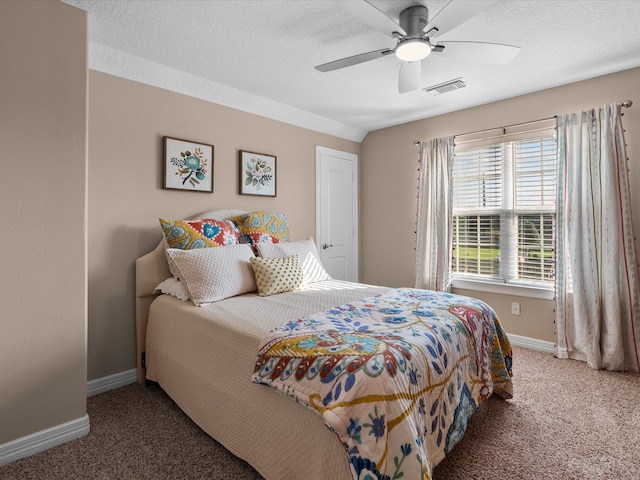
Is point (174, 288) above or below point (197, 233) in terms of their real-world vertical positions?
below

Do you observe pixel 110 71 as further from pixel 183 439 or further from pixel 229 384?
pixel 183 439

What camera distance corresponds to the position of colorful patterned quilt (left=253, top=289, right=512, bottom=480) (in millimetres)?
1142

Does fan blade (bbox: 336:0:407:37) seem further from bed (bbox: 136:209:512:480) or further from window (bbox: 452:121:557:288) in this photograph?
window (bbox: 452:121:557:288)

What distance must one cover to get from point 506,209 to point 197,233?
298 centimetres

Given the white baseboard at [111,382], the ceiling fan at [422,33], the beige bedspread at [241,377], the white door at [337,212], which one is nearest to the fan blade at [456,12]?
the ceiling fan at [422,33]

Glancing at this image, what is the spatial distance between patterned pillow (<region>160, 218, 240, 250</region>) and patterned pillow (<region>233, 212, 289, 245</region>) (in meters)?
0.18

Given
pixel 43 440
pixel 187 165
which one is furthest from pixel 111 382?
pixel 187 165

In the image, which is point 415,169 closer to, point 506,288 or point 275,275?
point 506,288

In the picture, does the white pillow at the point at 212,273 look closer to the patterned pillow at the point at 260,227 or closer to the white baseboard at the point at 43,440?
the patterned pillow at the point at 260,227

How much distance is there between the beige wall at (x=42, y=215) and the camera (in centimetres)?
173

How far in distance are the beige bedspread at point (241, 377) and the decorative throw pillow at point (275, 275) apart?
91 millimetres

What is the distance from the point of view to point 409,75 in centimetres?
232

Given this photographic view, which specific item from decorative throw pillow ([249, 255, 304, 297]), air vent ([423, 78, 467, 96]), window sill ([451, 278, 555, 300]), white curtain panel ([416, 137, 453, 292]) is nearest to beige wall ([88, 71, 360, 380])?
decorative throw pillow ([249, 255, 304, 297])

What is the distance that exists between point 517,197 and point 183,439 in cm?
349
